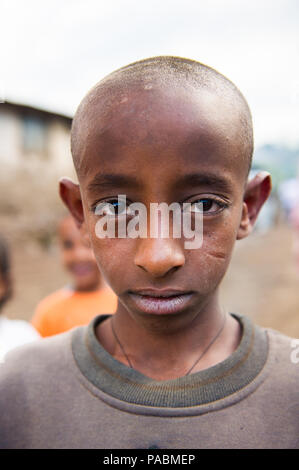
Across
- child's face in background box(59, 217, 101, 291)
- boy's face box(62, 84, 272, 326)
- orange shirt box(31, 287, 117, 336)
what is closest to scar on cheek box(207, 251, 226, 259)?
boy's face box(62, 84, 272, 326)

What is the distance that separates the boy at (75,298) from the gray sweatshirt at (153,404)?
1.40 meters

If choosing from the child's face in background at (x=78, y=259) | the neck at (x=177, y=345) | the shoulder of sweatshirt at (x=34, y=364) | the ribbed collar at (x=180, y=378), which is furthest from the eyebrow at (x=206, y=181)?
the child's face in background at (x=78, y=259)

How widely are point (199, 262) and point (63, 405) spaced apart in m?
0.54

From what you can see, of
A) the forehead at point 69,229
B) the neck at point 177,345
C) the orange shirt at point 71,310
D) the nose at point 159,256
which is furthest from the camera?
the forehead at point 69,229

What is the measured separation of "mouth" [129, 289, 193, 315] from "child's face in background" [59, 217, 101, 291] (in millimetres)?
1828

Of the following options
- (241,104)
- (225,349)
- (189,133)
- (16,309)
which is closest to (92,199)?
(189,133)

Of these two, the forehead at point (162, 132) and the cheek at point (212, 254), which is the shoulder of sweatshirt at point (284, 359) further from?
the forehead at point (162, 132)

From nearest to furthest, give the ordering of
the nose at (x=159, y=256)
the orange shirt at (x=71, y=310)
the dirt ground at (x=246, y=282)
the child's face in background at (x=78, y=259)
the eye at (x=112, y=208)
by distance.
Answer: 1. the nose at (x=159, y=256)
2. the eye at (x=112, y=208)
3. the orange shirt at (x=71, y=310)
4. the child's face in background at (x=78, y=259)
5. the dirt ground at (x=246, y=282)

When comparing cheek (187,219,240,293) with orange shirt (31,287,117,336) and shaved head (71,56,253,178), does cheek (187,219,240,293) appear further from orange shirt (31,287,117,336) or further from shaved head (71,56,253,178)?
orange shirt (31,287,117,336)

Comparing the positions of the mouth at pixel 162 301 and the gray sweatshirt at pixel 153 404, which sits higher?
the mouth at pixel 162 301

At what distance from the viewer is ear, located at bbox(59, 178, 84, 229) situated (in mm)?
1267

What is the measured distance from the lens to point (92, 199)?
1.13 m

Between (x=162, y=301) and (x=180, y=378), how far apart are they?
0.23 m

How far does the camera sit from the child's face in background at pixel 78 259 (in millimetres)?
2971
